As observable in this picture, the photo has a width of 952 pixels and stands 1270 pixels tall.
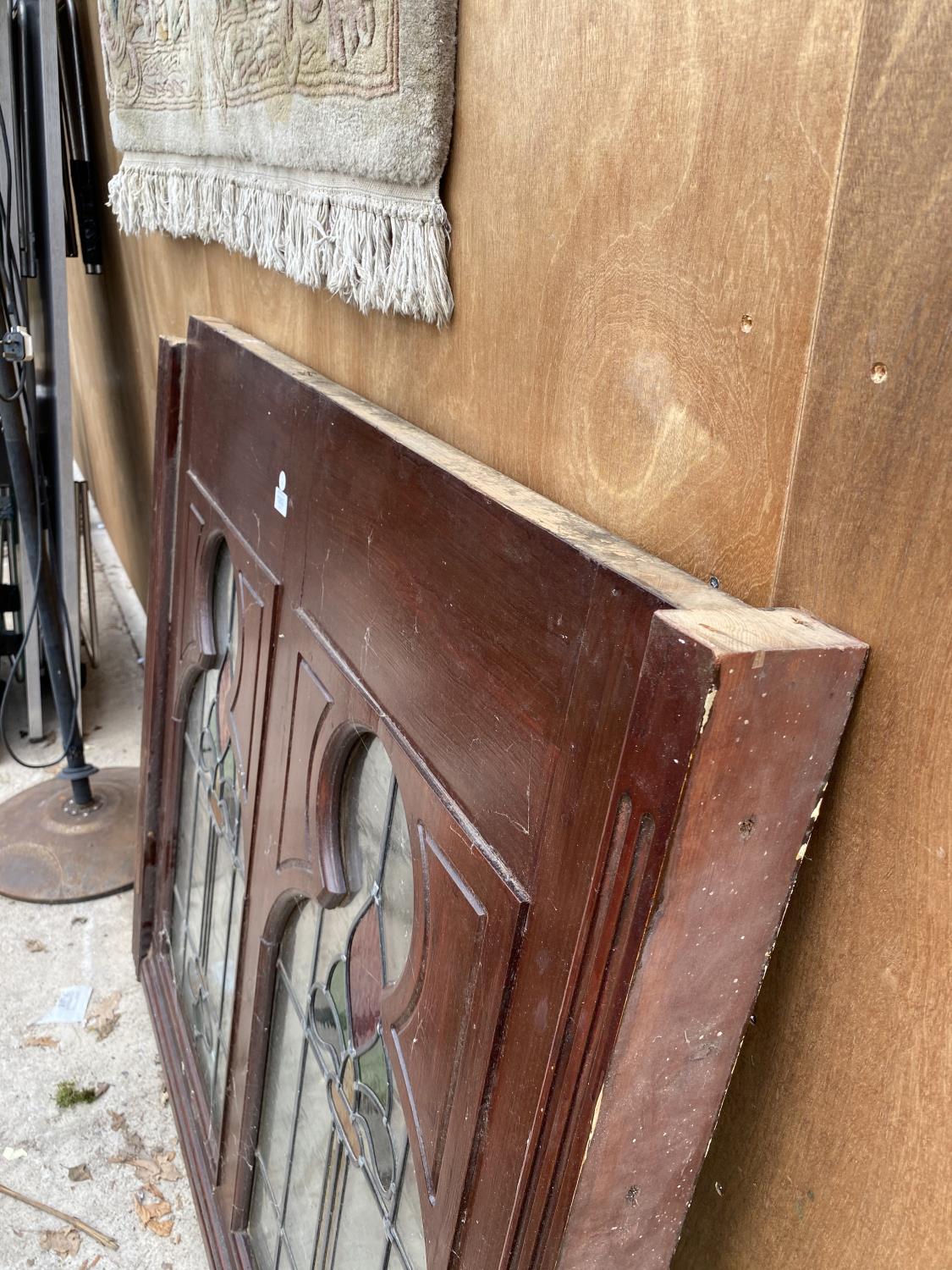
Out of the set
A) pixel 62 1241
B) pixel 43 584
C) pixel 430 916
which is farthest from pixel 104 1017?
pixel 430 916

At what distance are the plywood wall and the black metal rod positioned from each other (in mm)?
1602

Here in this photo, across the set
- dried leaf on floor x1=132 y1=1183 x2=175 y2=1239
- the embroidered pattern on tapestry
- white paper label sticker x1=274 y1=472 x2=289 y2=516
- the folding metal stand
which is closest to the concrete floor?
dried leaf on floor x1=132 y1=1183 x2=175 y2=1239

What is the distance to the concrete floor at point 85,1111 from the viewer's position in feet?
5.32

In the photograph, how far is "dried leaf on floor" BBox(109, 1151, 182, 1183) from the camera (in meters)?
1.74

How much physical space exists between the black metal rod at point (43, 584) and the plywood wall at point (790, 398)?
5.26ft

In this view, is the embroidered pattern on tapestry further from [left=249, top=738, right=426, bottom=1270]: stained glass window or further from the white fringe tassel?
[left=249, top=738, right=426, bottom=1270]: stained glass window

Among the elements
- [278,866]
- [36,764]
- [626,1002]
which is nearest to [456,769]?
[626,1002]

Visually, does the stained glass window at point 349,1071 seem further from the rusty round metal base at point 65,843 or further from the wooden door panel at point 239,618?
the rusty round metal base at point 65,843

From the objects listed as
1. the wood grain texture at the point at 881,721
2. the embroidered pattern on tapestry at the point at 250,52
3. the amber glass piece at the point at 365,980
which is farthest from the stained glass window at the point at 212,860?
the wood grain texture at the point at 881,721

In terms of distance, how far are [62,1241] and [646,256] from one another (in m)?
1.74

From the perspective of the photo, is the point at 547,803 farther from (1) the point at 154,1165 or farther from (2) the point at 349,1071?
(1) the point at 154,1165

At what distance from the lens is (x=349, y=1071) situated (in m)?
1.07

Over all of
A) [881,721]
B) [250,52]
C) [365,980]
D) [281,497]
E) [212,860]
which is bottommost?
[212,860]

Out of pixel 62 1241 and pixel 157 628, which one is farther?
pixel 157 628
